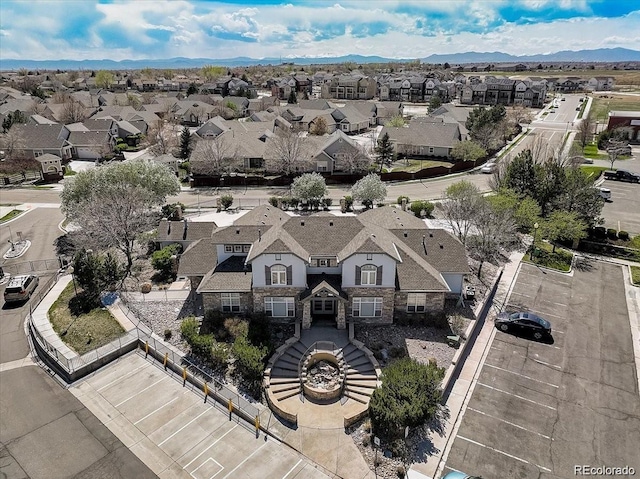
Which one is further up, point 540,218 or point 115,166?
point 115,166

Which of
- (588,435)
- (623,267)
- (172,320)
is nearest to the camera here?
(588,435)

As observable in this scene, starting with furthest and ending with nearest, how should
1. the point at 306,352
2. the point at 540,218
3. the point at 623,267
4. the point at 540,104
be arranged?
the point at 540,104, the point at 540,218, the point at 623,267, the point at 306,352

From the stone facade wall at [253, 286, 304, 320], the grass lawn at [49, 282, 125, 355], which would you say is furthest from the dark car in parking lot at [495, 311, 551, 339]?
the grass lawn at [49, 282, 125, 355]

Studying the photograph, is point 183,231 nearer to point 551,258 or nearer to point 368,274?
point 368,274

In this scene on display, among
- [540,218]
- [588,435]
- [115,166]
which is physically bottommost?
[588,435]

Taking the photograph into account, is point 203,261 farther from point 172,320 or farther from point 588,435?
point 588,435

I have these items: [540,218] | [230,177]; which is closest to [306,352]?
[540,218]

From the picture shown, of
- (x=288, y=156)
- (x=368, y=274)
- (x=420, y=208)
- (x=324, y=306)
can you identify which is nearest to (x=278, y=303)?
(x=324, y=306)
